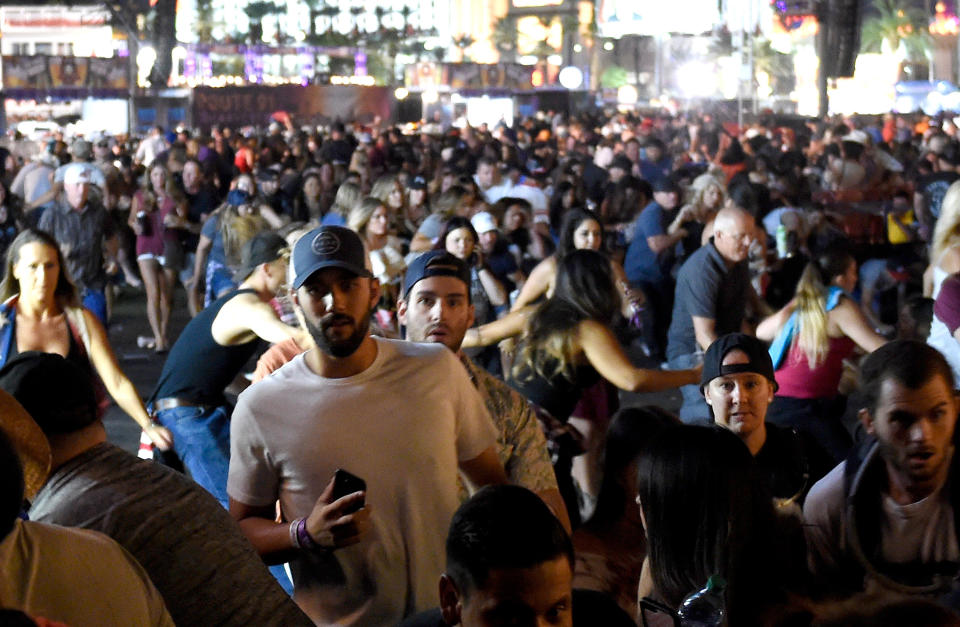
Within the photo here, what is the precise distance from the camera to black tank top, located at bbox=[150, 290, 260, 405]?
18.8 ft

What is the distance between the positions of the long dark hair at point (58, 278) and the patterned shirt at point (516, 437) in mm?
2588

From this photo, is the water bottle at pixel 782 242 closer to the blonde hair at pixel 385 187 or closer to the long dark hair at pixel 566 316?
the blonde hair at pixel 385 187

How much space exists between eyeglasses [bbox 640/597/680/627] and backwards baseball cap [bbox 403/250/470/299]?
1799 mm

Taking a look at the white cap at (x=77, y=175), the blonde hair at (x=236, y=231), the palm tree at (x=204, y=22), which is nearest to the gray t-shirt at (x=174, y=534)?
the blonde hair at (x=236, y=231)

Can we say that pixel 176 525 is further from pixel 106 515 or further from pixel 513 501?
pixel 513 501

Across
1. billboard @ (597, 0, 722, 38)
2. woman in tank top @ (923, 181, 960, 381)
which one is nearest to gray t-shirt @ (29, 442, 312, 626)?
woman in tank top @ (923, 181, 960, 381)

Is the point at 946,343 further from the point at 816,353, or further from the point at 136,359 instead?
the point at 136,359

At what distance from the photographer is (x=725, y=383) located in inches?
186

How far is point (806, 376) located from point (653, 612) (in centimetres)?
327

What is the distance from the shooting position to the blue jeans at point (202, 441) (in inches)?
224

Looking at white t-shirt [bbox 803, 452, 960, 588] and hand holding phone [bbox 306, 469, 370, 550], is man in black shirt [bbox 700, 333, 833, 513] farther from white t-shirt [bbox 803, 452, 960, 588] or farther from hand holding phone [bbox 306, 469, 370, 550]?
hand holding phone [bbox 306, 469, 370, 550]

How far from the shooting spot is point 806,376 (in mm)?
6109

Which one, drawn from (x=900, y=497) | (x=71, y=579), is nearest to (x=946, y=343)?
(x=900, y=497)

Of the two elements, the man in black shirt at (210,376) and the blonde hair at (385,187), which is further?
the blonde hair at (385,187)
